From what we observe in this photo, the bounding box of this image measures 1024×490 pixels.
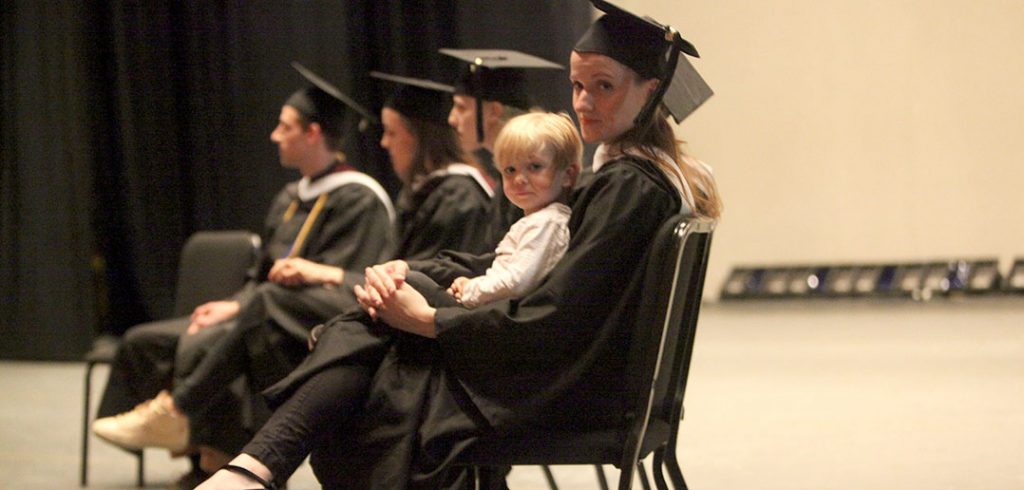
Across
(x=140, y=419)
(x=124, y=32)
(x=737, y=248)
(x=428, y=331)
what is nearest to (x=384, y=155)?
(x=124, y=32)

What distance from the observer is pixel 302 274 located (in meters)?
3.94

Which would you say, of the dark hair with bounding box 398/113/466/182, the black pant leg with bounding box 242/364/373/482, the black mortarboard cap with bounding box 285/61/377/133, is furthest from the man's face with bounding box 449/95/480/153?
the black pant leg with bounding box 242/364/373/482

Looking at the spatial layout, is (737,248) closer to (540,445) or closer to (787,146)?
(787,146)

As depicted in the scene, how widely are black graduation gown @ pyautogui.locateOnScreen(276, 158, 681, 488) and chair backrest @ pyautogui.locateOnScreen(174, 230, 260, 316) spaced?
7.14ft

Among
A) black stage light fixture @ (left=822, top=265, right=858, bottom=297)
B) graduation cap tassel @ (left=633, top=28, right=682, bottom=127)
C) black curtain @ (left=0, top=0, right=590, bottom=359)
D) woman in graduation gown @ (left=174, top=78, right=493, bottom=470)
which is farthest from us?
black stage light fixture @ (left=822, top=265, right=858, bottom=297)

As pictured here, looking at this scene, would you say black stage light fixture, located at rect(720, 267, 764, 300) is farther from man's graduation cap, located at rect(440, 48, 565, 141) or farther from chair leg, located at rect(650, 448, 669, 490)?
chair leg, located at rect(650, 448, 669, 490)

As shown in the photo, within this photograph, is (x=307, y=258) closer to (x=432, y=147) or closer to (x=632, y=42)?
(x=432, y=147)

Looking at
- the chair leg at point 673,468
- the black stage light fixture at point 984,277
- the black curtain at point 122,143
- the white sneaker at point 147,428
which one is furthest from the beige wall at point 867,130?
the chair leg at point 673,468

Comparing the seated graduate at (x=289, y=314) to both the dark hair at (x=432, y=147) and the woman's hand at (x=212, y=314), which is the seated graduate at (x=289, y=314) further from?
the woman's hand at (x=212, y=314)

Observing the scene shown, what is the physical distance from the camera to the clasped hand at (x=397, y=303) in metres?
2.42

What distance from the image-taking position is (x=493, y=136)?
356 cm

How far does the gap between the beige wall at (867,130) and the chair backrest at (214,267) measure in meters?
3.60

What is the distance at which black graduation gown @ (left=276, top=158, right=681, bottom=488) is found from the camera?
7.64 ft

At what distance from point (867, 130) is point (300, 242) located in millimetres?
4959
